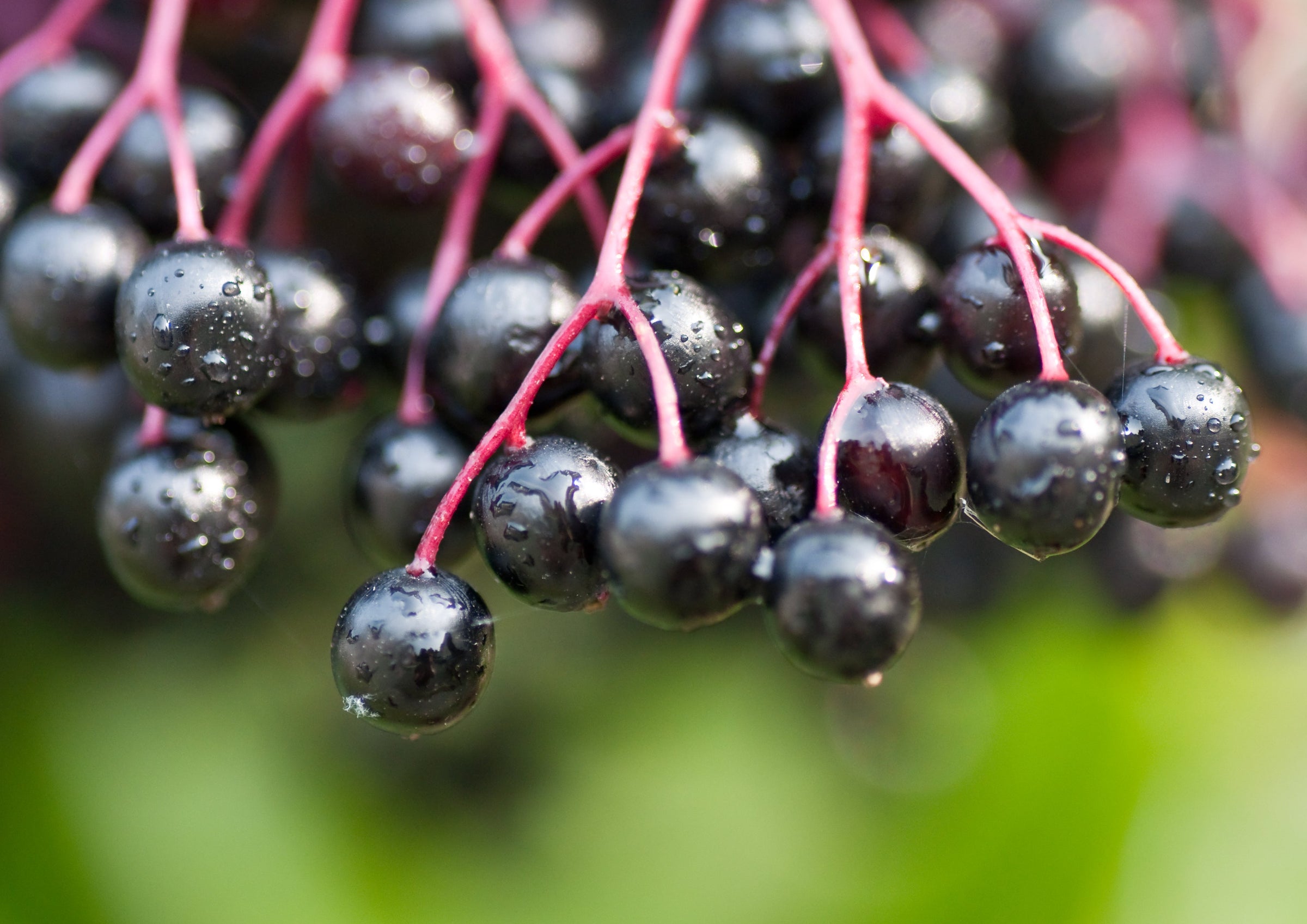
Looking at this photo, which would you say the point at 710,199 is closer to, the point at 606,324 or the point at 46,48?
the point at 606,324

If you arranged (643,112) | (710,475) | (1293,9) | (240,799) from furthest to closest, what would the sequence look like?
(1293,9) → (240,799) → (643,112) → (710,475)

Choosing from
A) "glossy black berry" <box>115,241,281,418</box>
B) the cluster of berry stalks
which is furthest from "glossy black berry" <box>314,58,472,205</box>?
"glossy black berry" <box>115,241,281,418</box>

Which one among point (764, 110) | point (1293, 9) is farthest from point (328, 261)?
point (1293, 9)

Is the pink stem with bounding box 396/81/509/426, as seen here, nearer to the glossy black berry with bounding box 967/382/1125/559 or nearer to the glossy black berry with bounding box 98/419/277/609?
the glossy black berry with bounding box 98/419/277/609

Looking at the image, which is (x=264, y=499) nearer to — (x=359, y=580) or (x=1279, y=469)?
(x=359, y=580)

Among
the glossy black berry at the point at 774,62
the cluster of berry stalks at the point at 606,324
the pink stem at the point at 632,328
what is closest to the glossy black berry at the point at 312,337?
the cluster of berry stalks at the point at 606,324

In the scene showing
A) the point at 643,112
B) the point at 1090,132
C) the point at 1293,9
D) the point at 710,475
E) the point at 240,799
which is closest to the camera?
the point at 710,475

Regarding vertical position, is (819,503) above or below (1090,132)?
below
